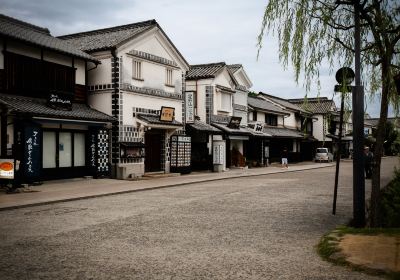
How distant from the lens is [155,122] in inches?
912

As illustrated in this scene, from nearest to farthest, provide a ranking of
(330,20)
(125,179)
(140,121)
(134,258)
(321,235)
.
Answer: (134,258), (321,235), (330,20), (125,179), (140,121)

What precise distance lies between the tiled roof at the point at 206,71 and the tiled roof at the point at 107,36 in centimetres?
789

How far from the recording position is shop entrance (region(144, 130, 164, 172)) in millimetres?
24619

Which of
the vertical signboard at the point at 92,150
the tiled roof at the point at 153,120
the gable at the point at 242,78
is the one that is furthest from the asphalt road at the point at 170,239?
the gable at the point at 242,78

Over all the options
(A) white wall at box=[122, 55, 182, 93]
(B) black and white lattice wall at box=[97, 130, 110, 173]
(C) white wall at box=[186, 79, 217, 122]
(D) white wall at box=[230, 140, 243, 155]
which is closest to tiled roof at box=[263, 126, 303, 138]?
Result: (D) white wall at box=[230, 140, 243, 155]

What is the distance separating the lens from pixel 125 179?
840 inches

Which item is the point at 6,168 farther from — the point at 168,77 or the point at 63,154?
the point at 168,77

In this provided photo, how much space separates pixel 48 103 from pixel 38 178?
3.65m

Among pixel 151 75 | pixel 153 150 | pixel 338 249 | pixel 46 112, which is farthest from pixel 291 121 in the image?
pixel 338 249

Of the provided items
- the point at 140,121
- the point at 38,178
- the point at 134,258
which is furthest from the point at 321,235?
the point at 140,121

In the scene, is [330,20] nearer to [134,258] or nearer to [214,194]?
[134,258]

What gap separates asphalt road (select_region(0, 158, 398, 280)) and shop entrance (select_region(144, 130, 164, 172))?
11.9 metres

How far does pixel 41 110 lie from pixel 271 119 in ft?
105

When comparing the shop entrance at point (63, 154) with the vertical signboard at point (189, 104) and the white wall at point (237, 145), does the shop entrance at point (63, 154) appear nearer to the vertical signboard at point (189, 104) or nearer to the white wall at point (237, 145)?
the vertical signboard at point (189, 104)
